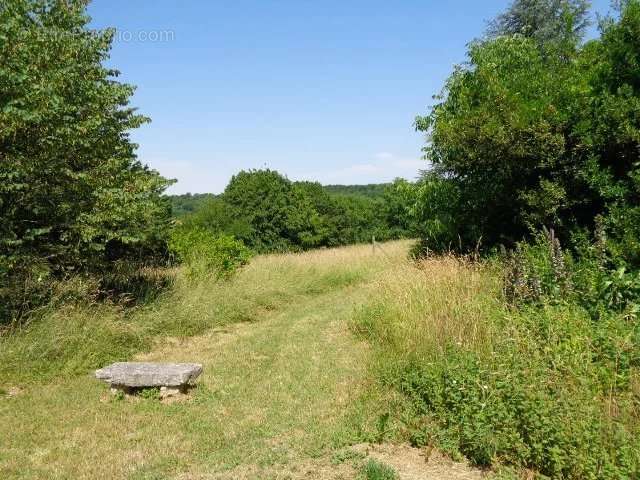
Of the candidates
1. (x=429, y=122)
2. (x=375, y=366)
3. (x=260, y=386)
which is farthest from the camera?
(x=429, y=122)

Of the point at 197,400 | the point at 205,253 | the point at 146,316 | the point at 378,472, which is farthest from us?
the point at 205,253

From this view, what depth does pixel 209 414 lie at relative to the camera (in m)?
4.96

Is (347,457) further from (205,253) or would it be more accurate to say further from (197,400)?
(205,253)

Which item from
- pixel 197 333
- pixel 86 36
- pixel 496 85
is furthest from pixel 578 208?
pixel 86 36

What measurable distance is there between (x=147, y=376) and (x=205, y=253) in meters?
6.73

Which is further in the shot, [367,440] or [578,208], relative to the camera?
[578,208]

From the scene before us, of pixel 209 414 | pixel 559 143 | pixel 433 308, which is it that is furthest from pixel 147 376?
pixel 559 143

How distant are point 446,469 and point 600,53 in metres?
7.47

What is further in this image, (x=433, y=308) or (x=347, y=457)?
(x=433, y=308)

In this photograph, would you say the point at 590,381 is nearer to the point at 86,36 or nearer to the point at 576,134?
the point at 576,134

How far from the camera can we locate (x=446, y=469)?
11.8ft

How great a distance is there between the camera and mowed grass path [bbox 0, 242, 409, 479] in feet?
12.9

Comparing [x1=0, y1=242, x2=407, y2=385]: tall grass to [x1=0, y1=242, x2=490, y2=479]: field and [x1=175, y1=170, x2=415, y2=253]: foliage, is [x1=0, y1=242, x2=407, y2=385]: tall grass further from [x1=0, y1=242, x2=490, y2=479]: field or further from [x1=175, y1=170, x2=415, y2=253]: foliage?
[x1=175, y1=170, x2=415, y2=253]: foliage

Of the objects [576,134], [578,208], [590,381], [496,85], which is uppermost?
[496,85]
